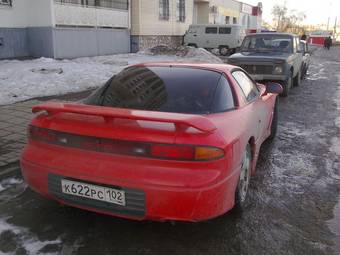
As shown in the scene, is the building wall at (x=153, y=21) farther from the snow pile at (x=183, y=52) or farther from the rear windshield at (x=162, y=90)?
the rear windshield at (x=162, y=90)

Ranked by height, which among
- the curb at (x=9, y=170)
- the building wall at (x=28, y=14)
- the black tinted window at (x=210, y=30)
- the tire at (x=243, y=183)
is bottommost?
the curb at (x=9, y=170)

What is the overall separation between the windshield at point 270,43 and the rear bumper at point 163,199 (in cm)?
899

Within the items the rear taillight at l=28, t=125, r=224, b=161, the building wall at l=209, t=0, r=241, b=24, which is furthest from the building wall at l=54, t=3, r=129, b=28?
the building wall at l=209, t=0, r=241, b=24

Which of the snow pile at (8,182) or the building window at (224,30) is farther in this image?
the building window at (224,30)

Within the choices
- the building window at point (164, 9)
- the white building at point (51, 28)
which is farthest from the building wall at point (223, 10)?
the white building at point (51, 28)

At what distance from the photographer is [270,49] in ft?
37.1

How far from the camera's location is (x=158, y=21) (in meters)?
25.4

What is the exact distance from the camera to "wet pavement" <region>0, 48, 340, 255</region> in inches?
119

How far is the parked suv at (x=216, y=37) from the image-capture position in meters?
26.9

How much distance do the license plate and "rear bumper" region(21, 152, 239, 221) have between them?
42 mm

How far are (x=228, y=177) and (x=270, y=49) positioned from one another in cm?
910

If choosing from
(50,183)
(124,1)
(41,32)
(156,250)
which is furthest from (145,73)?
(124,1)

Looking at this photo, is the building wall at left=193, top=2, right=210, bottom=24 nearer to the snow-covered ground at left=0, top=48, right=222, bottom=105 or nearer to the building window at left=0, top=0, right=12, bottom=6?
the building window at left=0, top=0, right=12, bottom=6

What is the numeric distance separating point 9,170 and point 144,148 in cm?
236
